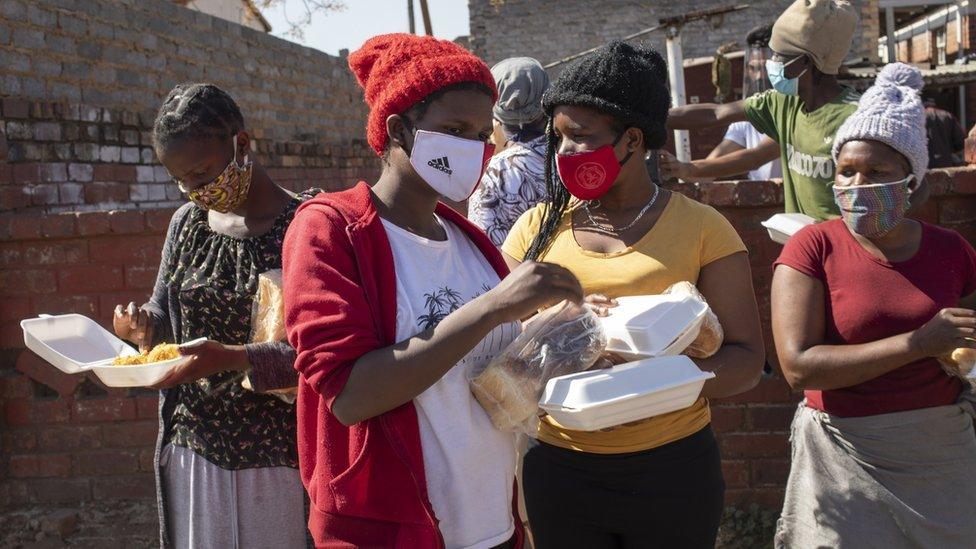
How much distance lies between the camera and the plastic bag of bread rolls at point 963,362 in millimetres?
2518

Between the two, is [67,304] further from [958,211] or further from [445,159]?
[958,211]

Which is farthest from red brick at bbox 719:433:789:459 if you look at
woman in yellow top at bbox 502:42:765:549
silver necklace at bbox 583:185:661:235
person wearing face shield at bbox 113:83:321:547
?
person wearing face shield at bbox 113:83:321:547

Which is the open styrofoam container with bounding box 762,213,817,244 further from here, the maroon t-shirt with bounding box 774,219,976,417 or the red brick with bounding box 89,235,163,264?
the red brick with bounding box 89,235,163,264

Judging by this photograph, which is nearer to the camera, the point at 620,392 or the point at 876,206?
the point at 620,392

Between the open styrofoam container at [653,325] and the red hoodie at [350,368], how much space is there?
491mm

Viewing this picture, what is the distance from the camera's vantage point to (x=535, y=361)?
205 cm

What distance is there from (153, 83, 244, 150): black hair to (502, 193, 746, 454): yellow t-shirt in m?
1.01

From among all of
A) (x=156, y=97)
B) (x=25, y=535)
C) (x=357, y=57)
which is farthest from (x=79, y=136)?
(x=357, y=57)

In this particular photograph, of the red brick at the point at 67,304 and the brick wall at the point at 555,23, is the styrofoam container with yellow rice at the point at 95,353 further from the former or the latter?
the brick wall at the point at 555,23

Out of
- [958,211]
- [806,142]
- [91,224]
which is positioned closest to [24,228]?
[91,224]

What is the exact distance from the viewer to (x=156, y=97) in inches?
309

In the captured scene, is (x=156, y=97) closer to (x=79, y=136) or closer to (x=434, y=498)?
(x=79, y=136)

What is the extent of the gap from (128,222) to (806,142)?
304 centimetres

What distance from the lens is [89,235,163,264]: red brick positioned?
456 cm
